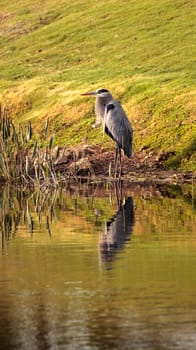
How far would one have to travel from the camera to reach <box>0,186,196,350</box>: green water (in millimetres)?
10641

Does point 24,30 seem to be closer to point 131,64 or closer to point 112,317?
point 131,64

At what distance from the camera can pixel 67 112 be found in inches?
1377

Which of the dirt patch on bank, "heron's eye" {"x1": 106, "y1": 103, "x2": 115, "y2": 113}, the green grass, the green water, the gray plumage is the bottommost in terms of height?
the green water

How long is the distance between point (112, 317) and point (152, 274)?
8.26ft

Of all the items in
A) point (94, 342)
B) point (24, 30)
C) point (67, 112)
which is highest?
point (24, 30)

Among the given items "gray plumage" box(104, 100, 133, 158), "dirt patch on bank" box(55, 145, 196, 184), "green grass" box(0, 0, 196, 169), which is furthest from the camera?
"green grass" box(0, 0, 196, 169)

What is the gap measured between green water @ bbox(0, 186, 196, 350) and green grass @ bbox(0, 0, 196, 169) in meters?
9.04

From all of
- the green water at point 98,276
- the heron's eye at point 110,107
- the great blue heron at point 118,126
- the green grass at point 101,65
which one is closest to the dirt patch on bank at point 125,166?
the green grass at point 101,65

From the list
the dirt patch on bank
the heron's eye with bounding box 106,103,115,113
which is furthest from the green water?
the heron's eye with bounding box 106,103,115,113

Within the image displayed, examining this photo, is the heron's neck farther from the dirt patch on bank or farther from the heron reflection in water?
the heron reflection in water

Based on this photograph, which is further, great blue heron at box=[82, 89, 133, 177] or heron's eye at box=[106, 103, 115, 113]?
heron's eye at box=[106, 103, 115, 113]

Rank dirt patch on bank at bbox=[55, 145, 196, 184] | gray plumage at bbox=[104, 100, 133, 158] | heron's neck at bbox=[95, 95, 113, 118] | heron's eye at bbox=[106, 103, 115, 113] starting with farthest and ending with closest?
heron's neck at bbox=[95, 95, 113, 118] → heron's eye at bbox=[106, 103, 115, 113] → dirt patch on bank at bbox=[55, 145, 196, 184] → gray plumage at bbox=[104, 100, 133, 158]

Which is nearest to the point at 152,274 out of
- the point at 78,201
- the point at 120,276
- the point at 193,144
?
the point at 120,276

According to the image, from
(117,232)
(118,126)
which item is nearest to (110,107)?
(118,126)
